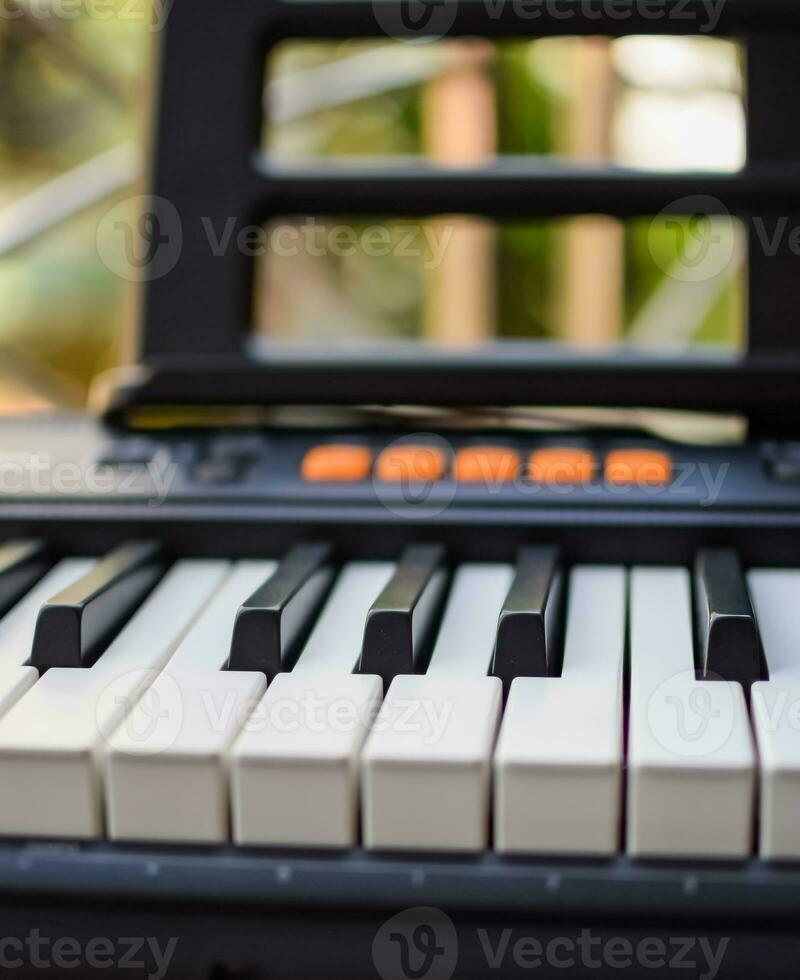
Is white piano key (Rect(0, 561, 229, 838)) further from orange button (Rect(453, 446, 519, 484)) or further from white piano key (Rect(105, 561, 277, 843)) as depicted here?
orange button (Rect(453, 446, 519, 484))

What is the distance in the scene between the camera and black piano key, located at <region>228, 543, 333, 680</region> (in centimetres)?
48

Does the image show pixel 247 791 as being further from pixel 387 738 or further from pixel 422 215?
pixel 422 215

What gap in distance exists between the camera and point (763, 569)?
58 centimetres

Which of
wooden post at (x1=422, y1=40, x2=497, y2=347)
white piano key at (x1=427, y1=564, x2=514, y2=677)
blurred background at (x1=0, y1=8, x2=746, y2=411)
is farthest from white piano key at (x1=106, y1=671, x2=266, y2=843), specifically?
wooden post at (x1=422, y1=40, x2=497, y2=347)

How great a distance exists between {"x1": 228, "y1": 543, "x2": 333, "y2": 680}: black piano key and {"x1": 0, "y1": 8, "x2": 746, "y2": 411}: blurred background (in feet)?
1.85

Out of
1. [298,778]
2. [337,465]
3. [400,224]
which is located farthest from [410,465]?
[400,224]

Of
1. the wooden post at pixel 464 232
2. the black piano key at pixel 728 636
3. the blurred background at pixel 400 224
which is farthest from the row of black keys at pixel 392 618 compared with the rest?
the wooden post at pixel 464 232

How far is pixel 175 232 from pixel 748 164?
0.39m

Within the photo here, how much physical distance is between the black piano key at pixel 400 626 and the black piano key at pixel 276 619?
43 mm

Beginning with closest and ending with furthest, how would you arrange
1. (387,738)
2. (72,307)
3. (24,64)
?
(387,738) → (24,64) → (72,307)

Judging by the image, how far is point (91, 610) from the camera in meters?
0.51

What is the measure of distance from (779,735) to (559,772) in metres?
0.09

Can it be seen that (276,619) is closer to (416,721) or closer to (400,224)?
(416,721)

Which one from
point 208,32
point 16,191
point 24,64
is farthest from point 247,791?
point 16,191
